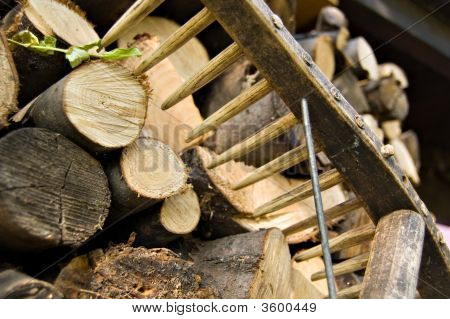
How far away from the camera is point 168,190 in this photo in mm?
1325

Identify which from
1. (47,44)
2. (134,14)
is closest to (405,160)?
(134,14)

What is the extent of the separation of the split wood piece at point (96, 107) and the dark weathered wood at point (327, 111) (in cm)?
29

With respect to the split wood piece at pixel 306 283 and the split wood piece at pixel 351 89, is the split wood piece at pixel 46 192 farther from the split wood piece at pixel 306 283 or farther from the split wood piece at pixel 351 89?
the split wood piece at pixel 351 89

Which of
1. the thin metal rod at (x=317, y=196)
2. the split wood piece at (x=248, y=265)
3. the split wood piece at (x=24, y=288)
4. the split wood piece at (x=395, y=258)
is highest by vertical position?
the split wood piece at (x=24, y=288)

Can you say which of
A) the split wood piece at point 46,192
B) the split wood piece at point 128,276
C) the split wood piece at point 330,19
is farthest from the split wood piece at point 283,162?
the split wood piece at point 330,19

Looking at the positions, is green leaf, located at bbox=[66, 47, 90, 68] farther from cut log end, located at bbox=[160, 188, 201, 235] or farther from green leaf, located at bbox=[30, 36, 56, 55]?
cut log end, located at bbox=[160, 188, 201, 235]

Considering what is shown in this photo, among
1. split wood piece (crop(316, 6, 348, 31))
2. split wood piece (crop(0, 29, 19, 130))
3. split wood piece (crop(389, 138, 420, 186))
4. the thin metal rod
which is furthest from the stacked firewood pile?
split wood piece (crop(389, 138, 420, 186))

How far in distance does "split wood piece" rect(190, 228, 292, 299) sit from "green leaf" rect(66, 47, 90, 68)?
65 cm

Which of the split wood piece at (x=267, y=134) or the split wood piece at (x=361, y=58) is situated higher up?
the split wood piece at (x=267, y=134)

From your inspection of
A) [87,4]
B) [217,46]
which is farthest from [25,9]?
[217,46]

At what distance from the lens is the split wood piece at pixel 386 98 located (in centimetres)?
270

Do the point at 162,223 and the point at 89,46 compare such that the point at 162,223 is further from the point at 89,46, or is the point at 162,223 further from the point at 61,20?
the point at 61,20

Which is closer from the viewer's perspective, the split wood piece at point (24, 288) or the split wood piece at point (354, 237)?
the split wood piece at point (24, 288)
